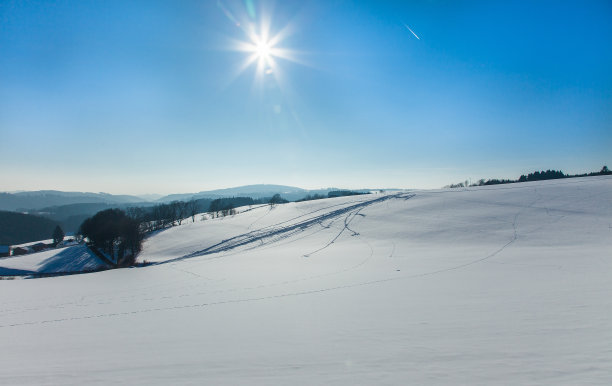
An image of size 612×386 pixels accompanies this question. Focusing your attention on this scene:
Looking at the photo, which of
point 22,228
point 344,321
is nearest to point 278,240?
point 344,321

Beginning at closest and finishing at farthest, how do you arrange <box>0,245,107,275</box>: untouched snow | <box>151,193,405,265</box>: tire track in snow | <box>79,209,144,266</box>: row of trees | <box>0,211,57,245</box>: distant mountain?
<box>151,193,405,265</box>: tire track in snow, <box>0,245,107,275</box>: untouched snow, <box>79,209,144,266</box>: row of trees, <box>0,211,57,245</box>: distant mountain

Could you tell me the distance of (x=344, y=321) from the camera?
6.91m

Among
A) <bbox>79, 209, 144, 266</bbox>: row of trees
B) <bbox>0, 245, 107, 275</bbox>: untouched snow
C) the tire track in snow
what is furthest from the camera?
<bbox>79, 209, 144, 266</bbox>: row of trees

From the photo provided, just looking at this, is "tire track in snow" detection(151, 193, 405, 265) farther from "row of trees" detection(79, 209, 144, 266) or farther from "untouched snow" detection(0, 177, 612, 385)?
"row of trees" detection(79, 209, 144, 266)

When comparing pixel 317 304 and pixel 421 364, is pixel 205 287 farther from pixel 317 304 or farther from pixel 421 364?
pixel 421 364

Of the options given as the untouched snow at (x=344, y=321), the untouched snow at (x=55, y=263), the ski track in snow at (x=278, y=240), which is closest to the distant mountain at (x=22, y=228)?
the untouched snow at (x=55, y=263)

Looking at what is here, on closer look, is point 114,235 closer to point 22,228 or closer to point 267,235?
point 267,235

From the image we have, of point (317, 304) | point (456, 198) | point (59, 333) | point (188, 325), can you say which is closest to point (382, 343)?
point (317, 304)

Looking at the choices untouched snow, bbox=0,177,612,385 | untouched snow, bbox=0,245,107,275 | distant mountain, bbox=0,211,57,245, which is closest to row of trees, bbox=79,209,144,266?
untouched snow, bbox=0,245,107,275

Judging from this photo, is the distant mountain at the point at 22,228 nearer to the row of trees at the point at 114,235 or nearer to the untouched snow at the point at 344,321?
the row of trees at the point at 114,235

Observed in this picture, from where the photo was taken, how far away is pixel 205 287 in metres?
12.1

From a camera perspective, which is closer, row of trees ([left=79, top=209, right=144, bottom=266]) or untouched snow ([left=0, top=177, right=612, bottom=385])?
untouched snow ([left=0, top=177, right=612, bottom=385])

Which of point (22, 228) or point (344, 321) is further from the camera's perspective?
point (22, 228)

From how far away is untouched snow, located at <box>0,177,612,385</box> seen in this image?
4.61m
